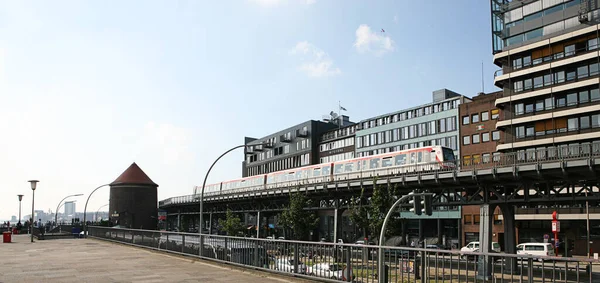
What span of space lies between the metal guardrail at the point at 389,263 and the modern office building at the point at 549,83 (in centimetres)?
4384

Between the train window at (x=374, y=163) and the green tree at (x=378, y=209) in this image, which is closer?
the green tree at (x=378, y=209)

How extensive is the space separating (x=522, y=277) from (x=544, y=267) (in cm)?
47

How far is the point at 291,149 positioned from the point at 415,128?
33.3 metres

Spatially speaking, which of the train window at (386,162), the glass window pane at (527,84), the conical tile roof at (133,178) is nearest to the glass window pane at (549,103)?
the glass window pane at (527,84)

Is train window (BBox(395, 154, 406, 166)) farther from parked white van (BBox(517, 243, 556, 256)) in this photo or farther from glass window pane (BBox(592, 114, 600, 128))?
glass window pane (BBox(592, 114, 600, 128))

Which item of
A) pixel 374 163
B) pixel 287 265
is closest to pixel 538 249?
pixel 374 163

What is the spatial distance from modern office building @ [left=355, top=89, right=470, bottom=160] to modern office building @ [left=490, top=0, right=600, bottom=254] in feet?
36.8

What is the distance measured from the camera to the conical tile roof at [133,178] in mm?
87062

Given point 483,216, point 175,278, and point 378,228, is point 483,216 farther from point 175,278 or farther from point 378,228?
point 175,278

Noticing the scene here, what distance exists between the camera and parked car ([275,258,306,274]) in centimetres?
1434

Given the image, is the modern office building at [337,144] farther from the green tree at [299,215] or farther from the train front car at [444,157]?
the train front car at [444,157]

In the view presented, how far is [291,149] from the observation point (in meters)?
105

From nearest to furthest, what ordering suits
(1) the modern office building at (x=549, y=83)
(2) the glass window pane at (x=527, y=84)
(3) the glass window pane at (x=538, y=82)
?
1. (1) the modern office building at (x=549, y=83)
2. (3) the glass window pane at (x=538, y=82)
3. (2) the glass window pane at (x=527, y=84)

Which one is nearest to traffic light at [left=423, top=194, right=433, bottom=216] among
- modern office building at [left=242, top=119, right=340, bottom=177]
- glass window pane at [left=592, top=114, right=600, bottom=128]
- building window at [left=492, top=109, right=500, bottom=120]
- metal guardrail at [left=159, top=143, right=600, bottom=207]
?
metal guardrail at [left=159, top=143, right=600, bottom=207]
